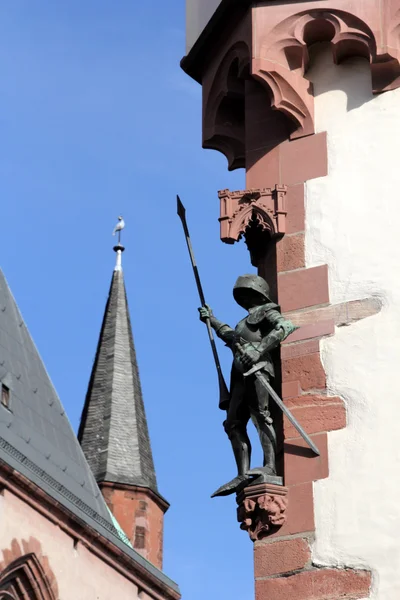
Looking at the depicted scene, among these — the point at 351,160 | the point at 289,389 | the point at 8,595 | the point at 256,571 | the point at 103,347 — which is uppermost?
the point at 103,347

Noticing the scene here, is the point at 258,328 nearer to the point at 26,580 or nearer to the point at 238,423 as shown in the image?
the point at 238,423

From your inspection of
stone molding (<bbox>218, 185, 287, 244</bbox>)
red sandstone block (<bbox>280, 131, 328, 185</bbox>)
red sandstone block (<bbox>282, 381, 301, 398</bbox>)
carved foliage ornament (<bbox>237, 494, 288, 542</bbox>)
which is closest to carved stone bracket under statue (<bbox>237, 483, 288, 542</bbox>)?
carved foliage ornament (<bbox>237, 494, 288, 542</bbox>)

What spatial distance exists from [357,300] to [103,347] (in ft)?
88.0

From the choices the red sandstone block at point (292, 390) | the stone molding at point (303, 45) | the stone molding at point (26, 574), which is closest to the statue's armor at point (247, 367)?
the red sandstone block at point (292, 390)

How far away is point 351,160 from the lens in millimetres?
8891

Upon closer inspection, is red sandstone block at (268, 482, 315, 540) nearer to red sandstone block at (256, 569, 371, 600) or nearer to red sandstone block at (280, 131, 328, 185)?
red sandstone block at (256, 569, 371, 600)

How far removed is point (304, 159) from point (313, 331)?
1062 mm

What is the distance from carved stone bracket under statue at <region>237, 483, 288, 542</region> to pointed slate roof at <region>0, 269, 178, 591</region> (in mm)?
17193

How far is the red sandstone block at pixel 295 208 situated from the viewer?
29.1ft

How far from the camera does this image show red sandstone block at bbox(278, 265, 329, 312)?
8609mm

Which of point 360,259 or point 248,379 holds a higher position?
point 360,259

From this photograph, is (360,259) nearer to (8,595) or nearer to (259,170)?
(259,170)

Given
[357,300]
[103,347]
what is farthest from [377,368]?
[103,347]

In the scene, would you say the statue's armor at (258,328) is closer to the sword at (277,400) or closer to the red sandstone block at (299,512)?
the sword at (277,400)
